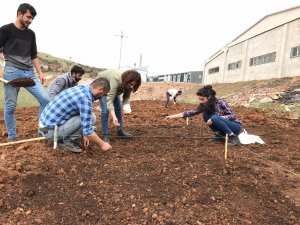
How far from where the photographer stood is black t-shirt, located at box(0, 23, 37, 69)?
4.31 metres

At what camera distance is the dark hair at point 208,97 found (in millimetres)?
4824

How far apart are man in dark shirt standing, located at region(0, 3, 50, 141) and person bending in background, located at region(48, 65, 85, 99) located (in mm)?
318

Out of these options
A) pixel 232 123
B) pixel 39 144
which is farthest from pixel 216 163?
A: pixel 39 144

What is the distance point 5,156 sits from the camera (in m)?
3.90

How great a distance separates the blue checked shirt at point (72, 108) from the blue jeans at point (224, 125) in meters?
2.07

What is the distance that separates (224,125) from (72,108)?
2.33 m

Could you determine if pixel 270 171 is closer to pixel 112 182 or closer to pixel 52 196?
pixel 112 182

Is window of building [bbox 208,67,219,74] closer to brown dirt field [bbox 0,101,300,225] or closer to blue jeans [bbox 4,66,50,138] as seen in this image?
brown dirt field [bbox 0,101,300,225]

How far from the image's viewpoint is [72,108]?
12.5 feet

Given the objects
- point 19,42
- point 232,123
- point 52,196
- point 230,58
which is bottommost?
point 52,196

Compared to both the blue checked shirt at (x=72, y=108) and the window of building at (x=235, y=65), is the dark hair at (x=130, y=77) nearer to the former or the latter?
the blue checked shirt at (x=72, y=108)

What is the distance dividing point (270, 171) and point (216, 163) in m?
0.64

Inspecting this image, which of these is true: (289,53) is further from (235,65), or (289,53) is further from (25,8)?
(25,8)

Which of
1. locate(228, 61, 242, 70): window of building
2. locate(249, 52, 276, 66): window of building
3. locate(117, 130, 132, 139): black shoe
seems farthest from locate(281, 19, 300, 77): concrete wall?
locate(117, 130, 132, 139): black shoe
